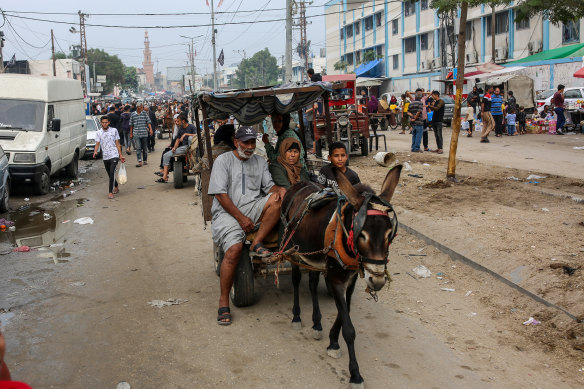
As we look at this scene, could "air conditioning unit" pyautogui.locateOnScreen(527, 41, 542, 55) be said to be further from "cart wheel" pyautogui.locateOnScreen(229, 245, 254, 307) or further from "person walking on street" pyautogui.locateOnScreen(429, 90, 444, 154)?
"cart wheel" pyautogui.locateOnScreen(229, 245, 254, 307)

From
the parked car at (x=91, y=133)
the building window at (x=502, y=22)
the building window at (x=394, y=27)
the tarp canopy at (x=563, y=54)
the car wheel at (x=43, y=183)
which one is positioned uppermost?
the building window at (x=394, y=27)

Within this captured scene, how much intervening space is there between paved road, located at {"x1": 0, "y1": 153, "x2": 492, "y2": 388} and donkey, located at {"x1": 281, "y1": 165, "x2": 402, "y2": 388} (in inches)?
14.2

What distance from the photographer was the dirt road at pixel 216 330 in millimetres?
4281

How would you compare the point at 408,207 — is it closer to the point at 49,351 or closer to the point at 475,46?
the point at 49,351

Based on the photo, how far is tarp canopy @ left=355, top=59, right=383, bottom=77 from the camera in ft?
179

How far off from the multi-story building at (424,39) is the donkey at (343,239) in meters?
25.3

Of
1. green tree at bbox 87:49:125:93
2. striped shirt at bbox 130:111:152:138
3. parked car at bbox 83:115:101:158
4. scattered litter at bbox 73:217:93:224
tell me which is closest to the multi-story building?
striped shirt at bbox 130:111:152:138

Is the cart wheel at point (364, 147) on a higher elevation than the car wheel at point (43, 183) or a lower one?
higher

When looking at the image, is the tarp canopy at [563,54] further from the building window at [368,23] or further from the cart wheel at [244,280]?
the building window at [368,23]

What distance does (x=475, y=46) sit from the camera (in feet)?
137

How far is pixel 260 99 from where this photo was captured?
607cm

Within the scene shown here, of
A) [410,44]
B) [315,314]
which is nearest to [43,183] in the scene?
[315,314]

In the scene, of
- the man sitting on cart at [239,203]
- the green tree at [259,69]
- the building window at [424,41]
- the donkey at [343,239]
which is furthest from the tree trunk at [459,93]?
the green tree at [259,69]

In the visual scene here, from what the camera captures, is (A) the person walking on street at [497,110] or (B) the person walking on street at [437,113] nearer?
(B) the person walking on street at [437,113]
